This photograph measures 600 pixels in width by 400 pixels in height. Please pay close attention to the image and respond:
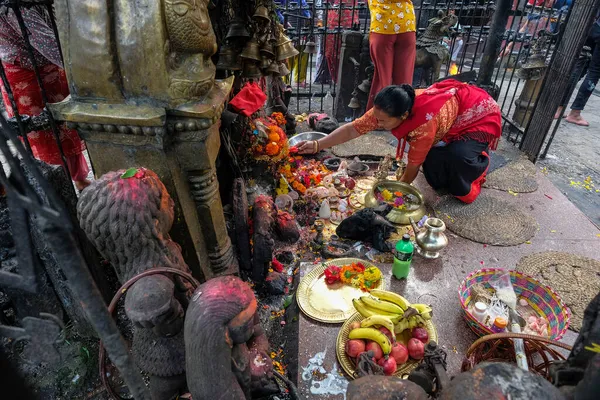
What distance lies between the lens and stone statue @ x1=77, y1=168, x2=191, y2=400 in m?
1.75

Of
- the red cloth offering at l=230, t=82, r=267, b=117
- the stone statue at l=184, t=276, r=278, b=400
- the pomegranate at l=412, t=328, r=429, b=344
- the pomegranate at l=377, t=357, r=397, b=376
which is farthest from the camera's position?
the red cloth offering at l=230, t=82, r=267, b=117

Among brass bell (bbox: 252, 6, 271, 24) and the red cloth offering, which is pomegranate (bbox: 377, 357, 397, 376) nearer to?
the red cloth offering

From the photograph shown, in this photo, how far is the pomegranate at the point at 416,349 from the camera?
7.77ft

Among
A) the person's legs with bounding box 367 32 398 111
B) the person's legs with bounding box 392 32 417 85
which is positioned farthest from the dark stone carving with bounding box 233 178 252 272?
the person's legs with bounding box 392 32 417 85

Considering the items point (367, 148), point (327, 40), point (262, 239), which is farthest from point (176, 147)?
point (327, 40)

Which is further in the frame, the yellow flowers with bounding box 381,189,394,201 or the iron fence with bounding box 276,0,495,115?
the iron fence with bounding box 276,0,495,115

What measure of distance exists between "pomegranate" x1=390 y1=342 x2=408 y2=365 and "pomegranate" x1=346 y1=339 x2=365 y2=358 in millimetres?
193

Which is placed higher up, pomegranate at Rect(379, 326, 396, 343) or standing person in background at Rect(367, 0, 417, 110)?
standing person in background at Rect(367, 0, 417, 110)

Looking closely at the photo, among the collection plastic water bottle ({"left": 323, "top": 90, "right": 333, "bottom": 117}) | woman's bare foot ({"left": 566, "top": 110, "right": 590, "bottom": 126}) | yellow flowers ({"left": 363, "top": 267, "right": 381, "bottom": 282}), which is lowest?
plastic water bottle ({"left": 323, "top": 90, "right": 333, "bottom": 117})

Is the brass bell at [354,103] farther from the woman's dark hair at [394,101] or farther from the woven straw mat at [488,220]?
the woman's dark hair at [394,101]

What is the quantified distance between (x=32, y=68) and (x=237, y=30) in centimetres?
186

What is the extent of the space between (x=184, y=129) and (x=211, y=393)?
4.84ft

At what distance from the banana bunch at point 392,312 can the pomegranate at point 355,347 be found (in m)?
0.12

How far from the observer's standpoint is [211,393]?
144 centimetres
